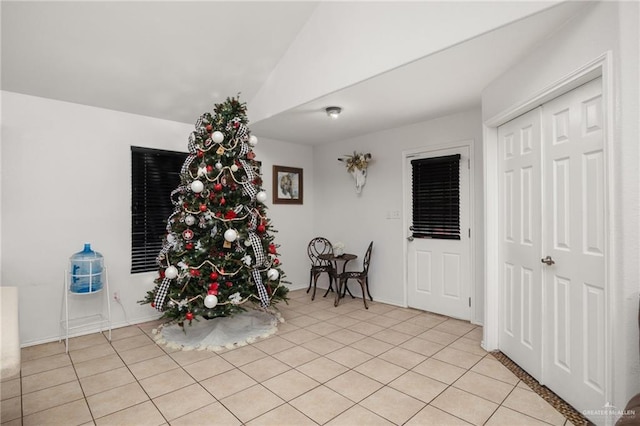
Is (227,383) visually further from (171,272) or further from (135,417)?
(171,272)

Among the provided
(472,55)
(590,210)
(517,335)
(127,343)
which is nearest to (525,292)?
(517,335)

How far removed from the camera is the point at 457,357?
9.39 ft

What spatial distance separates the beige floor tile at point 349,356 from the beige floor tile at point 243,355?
636mm

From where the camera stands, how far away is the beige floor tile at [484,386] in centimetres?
225

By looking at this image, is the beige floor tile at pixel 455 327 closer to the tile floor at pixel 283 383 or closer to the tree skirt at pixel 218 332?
the tile floor at pixel 283 383

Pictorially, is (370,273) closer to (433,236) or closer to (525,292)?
(433,236)

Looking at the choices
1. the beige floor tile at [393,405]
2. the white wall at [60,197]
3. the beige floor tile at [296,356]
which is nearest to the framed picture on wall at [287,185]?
the white wall at [60,197]

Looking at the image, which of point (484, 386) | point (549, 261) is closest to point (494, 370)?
point (484, 386)

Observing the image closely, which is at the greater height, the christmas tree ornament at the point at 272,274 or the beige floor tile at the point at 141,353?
the christmas tree ornament at the point at 272,274

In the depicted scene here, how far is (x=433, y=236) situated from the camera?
162 inches

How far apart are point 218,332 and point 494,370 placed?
2.49 m

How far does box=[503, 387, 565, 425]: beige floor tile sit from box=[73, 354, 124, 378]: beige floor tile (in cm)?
303

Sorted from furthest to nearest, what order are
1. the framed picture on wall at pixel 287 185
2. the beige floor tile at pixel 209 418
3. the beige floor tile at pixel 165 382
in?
the framed picture on wall at pixel 287 185 → the beige floor tile at pixel 165 382 → the beige floor tile at pixel 209 418

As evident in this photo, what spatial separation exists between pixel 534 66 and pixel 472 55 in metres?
0.43
